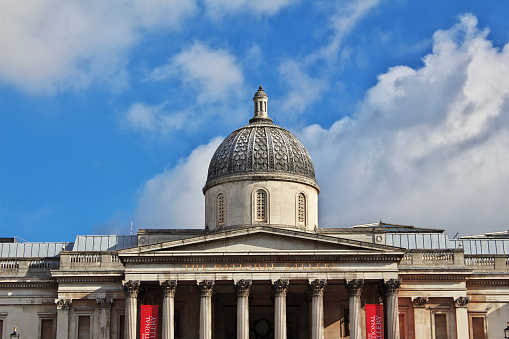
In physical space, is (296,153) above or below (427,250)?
above

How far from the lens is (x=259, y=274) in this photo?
74.4m

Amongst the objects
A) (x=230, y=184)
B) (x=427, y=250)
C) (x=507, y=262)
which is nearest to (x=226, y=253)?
(x=230, y=184)

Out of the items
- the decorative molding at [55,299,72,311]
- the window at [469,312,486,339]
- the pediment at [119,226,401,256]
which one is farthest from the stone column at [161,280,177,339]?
the window at [469,312,486,339]

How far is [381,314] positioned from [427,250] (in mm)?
8016

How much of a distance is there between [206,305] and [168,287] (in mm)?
2993

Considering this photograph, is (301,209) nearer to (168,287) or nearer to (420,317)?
(420,317)

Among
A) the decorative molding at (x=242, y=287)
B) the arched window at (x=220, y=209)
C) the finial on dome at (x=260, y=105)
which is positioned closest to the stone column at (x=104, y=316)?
the arched window at (x=220, y=209)

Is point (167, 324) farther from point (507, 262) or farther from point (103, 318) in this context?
point (507, 262)

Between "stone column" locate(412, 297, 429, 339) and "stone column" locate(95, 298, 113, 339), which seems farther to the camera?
"stone column" locate(95, 298, 113, 339)

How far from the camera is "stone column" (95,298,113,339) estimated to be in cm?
7850

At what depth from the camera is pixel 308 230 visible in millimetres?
81312

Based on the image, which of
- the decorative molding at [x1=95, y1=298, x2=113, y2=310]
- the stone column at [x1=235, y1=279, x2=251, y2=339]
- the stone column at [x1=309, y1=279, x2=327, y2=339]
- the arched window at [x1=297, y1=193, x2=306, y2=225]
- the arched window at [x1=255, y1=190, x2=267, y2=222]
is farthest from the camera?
the arched window at [x1=297, y1=193, x2=306, y2=225]

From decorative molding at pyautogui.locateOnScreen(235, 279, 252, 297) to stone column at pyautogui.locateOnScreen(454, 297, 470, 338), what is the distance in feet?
52.9

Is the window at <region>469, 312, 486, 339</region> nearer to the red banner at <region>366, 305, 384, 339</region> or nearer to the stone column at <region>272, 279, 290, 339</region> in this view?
the red banner at <region>366, 305, 384, 339</region>
